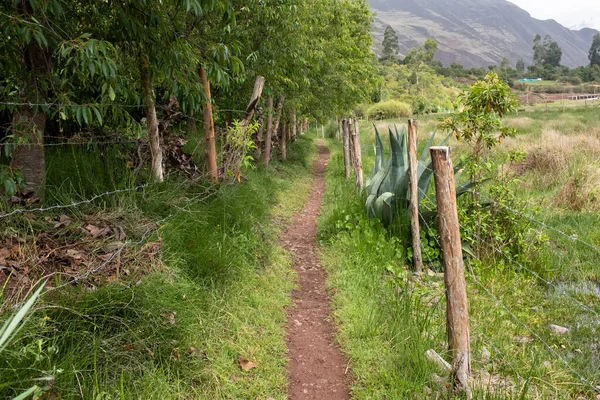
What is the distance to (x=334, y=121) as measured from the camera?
1339 inches

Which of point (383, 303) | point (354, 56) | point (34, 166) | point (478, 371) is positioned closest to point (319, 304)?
point (383, 303)

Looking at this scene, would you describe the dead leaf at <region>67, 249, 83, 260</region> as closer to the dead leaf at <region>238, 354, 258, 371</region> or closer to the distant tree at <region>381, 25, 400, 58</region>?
the dead leaf at <region>238, 354, 258, 371</region>

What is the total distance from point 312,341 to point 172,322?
4.52 ft

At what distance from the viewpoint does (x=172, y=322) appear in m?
2.79

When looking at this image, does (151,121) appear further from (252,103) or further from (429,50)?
(429,50)

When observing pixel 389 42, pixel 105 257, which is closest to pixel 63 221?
pixel 105 257

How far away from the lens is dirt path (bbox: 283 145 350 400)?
305cm

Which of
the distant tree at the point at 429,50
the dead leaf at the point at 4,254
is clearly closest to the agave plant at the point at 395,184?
the dead leaf at the point at 4,254

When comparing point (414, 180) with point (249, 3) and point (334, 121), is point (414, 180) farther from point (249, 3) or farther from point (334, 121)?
point (334, 121)

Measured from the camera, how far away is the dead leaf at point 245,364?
3.05 m

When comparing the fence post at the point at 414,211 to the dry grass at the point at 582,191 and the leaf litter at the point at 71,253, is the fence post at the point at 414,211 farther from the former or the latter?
the dry grass at the point at 582,191

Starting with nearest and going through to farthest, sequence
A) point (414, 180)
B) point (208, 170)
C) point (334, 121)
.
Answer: point (414, 180) < point (208, 170) < point (334, 121)

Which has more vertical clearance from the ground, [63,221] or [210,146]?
[210,146]

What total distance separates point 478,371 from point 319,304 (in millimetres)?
1768
